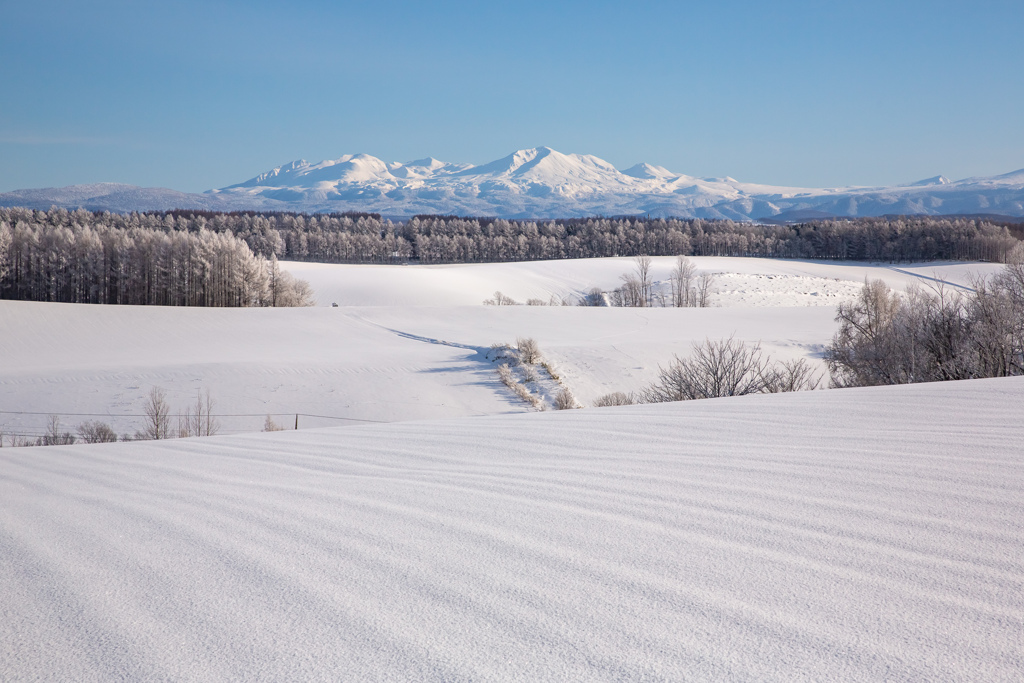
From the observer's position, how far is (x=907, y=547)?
290cm

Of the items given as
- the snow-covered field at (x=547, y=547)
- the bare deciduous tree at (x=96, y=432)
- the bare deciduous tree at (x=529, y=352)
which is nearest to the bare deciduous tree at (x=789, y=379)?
the bare deciduous tree at (x=529, y=352)

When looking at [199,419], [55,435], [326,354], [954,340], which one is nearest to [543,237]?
[326,354]

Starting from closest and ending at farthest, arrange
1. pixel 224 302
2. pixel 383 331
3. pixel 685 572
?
pixel 685 572, pixel 383 331, pixel 224 302

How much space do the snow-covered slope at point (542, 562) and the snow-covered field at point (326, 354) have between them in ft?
59.9

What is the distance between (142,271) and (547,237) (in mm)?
67430

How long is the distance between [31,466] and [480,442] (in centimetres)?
384

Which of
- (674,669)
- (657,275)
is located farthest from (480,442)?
(657,275)

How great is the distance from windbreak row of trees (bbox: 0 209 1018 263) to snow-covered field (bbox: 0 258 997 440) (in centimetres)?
6118

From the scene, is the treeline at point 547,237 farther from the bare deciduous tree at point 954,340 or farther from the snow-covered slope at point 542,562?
the snow-covered slope at point 542,562

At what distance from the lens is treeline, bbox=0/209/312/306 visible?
49406mm

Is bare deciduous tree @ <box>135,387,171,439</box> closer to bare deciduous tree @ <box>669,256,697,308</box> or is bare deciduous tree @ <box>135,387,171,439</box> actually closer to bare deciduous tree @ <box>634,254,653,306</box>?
bare deciduous tree @ <box>634,254,653,306</box>

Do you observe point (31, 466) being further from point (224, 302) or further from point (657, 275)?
point (657, 275)

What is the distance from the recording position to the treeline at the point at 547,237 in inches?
3654

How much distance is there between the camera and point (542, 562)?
2889 millimetres
